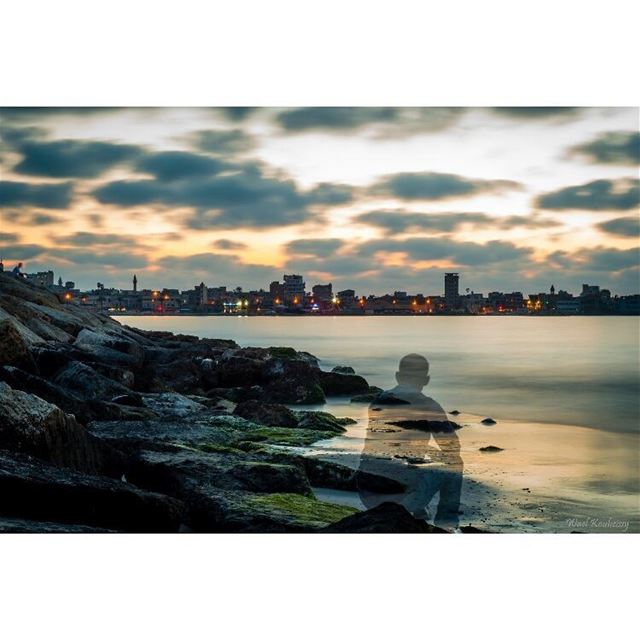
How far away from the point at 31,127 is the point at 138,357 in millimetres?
5487

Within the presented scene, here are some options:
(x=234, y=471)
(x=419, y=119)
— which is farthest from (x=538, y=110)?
(x=234, y=471)

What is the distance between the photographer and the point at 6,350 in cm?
816

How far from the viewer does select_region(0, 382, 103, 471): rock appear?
5.29 meters

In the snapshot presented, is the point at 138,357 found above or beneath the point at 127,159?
beneath

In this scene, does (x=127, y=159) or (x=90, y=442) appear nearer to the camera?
(x=90, y=442)

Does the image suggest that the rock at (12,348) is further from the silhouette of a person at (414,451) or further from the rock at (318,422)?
the silhouette of a person at (414,451)

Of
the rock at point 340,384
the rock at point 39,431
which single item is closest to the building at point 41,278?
the rock at point 340,384

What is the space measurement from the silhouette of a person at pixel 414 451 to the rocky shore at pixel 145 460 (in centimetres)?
47

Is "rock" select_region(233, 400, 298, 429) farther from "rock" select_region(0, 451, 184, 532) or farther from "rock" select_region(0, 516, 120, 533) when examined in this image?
"rock" select_region(0, 516, 120, 533)

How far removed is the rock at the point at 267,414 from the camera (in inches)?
410

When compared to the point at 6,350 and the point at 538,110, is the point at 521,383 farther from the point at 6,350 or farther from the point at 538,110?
the point at 6,350

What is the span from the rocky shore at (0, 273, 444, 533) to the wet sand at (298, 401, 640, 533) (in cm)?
75

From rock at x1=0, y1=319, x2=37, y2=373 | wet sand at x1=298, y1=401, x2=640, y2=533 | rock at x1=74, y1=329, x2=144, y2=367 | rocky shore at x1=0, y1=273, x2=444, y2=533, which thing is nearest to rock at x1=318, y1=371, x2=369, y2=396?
wet sand at x1=298, y1=401, x2=640, y2=533

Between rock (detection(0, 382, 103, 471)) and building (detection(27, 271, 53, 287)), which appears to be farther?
building (detection(27, 271, 53, 287))
